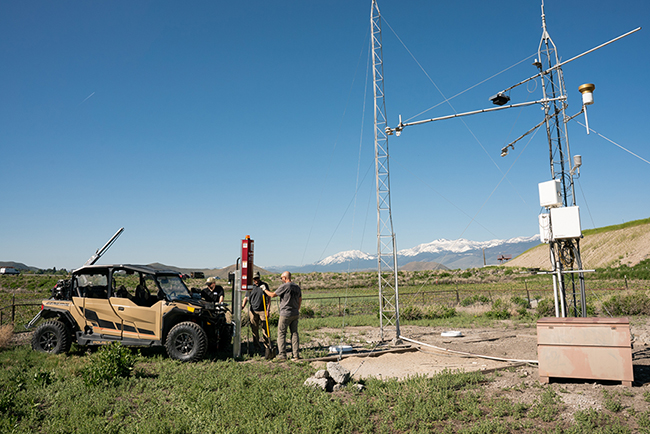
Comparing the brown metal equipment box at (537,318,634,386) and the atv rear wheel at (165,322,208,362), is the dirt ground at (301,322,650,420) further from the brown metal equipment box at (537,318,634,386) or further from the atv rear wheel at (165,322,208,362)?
the atv rear wheel at (165,322,208,362)

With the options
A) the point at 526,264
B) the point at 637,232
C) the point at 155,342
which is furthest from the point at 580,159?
the point at 526,264

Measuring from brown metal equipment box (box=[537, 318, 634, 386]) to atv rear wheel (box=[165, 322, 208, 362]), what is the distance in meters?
6.92

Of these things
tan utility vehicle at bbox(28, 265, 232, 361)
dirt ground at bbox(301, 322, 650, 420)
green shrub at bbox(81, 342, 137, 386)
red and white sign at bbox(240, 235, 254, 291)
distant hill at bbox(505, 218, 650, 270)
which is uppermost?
distant hill at bbox(505, 218, 650, 270)

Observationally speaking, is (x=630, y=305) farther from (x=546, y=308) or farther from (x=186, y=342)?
(x=186, y=342)

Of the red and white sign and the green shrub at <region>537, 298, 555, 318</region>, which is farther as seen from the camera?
the green shrub at <region>537, 298, 555, 318</region>

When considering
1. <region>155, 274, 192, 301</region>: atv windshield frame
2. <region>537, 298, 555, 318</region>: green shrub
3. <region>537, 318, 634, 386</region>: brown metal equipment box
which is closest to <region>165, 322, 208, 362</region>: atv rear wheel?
Answer: <region>155, 274, 192, 301</region>: atv windshield frame

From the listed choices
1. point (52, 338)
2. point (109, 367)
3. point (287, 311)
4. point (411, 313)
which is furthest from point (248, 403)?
point (411, 313)

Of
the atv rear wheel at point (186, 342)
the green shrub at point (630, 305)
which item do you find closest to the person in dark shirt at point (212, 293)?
the atv rear wheel at point (186, 342)

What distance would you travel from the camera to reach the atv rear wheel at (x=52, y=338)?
32.2ft

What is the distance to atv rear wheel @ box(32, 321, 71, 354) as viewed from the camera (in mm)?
9828

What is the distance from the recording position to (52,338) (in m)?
9.96

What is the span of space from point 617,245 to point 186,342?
81.1 metres

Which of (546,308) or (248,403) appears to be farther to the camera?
(546,308)

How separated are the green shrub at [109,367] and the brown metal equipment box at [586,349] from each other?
749 cm
